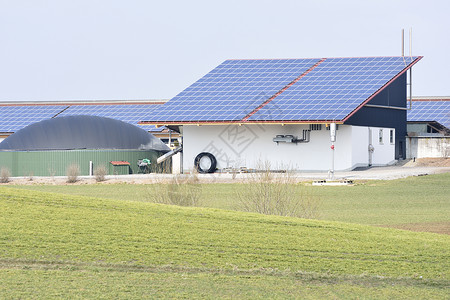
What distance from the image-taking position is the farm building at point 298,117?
1719 inches

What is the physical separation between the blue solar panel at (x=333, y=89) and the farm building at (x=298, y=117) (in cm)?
6

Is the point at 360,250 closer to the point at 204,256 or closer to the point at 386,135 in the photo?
the point at 204,256

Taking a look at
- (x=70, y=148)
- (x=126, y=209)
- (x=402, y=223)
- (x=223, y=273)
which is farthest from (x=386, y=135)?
(x=223, y=273)

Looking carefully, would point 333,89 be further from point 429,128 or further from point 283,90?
point 429,128

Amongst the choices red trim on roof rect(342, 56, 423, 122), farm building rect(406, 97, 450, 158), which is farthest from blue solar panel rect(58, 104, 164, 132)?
red trim on roof rect(342, 56, 423, 122)

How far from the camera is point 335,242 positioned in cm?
1440

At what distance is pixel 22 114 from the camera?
63.3 metres

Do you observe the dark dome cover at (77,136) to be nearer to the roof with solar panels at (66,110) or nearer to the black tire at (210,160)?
the black tire at (210,160)

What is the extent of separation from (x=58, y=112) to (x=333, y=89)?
2764 cm

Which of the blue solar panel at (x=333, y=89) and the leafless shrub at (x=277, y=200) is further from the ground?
the blue solar panel at (x=333, y=89)

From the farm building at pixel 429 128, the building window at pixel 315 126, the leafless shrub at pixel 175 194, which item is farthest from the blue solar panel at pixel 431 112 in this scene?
the leafless shrub at pixel 175 194

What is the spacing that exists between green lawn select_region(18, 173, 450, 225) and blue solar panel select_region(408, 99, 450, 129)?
67.8ft

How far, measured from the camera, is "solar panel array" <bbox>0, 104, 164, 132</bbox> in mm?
60966

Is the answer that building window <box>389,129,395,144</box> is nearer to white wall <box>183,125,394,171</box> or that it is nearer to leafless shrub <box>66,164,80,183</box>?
white wall <box>183,125,394,171</box>
